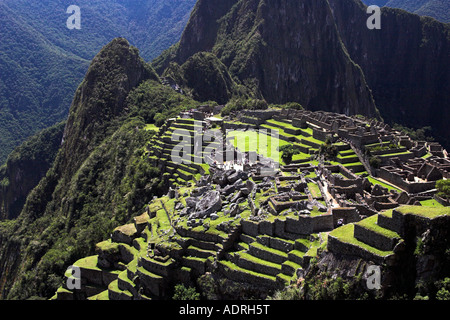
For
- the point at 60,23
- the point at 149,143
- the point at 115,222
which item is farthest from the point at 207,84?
the point at 60,23

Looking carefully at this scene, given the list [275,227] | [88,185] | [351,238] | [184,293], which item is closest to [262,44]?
[88,185]

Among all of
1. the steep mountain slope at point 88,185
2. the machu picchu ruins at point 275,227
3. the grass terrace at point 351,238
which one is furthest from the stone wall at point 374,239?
the steep mountain slope at point 88,185

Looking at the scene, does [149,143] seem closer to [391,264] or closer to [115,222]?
[115,222]

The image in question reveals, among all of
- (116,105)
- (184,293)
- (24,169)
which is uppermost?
(116,105)

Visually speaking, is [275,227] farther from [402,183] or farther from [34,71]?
[34,71]

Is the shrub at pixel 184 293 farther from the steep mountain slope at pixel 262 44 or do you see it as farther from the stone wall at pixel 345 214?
the steep mountain slope at pixel 262 44
